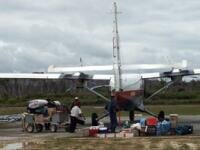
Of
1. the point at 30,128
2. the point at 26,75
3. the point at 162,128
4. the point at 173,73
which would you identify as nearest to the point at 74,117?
the point at 30,128

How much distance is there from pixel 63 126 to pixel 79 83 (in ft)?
27.8

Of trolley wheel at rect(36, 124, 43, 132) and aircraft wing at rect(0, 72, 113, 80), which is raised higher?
aircraft wing at rect(0, 72, 113, 80)

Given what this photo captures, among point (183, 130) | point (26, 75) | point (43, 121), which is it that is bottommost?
point (183, 130)

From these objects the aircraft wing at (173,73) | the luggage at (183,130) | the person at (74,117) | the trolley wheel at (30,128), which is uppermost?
the aircraft wing at (173,73)

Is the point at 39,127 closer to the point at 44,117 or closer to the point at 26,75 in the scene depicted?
the point at 44,117

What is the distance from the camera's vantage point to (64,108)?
30625mm

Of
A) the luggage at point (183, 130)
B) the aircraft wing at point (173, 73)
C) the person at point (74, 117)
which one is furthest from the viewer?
the aircraft wing at point (173, 73)

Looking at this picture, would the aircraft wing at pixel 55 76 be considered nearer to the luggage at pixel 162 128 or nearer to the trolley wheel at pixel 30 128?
the trolley wheel at pixel 30 128

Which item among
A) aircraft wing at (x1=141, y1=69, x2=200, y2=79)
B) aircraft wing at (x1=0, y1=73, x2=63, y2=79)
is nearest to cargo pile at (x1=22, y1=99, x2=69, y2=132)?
aircraft wing at (x1=141, y1=69, x2=200, y2=79)

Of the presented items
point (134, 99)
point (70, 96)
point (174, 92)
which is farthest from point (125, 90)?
point (174, 92)

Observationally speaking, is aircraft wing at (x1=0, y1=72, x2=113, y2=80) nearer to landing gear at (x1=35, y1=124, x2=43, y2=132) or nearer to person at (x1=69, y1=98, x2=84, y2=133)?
landing gear at (x1=35, y1=124, x2=43, y2=132)

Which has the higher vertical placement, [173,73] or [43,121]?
[173,73]

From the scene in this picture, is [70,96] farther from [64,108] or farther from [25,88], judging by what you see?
[64,108]

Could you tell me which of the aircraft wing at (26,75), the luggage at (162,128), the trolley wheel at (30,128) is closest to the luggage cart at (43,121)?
the trolley wheel at (30,128)
